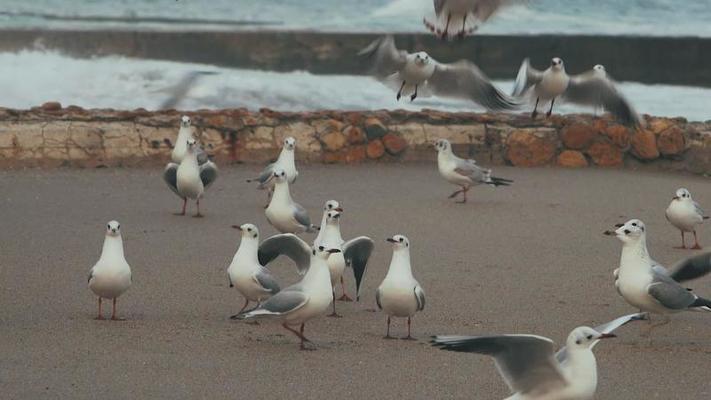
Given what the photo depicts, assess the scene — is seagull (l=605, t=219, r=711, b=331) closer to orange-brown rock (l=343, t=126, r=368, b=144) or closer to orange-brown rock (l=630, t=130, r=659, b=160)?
orange-brown rock (l=630, t=130, r=659, b=160)

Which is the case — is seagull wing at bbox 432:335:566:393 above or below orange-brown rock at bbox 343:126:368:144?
below

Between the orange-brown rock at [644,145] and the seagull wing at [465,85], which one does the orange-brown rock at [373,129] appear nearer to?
the seagull wing at [465,85]

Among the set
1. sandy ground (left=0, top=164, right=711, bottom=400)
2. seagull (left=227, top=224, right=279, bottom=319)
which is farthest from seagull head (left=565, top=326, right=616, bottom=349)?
seagull (left=227, top=224, right=279, bottom=319)

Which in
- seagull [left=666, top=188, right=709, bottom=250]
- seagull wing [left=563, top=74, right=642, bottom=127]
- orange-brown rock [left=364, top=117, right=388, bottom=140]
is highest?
seagull wing [left=563, top=74, right=642, bottom=127]

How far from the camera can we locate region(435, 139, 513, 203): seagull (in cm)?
1268

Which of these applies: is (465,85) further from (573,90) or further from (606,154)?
(606,154)

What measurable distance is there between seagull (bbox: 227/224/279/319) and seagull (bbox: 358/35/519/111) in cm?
543

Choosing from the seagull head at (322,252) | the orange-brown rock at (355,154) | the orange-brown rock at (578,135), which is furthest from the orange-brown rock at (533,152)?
the seagull head at (322,252)

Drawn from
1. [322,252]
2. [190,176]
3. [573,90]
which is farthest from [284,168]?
[322,252]

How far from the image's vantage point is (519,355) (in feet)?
19.0

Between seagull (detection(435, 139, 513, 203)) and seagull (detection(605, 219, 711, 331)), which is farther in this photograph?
seagull (detection(435, 139, 513, 203))

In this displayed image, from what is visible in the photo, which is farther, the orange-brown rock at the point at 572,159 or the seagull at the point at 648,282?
the orange-brown rock at the point at 572,159

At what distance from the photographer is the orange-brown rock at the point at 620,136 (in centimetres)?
1449

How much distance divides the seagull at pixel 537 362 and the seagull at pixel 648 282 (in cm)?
178
